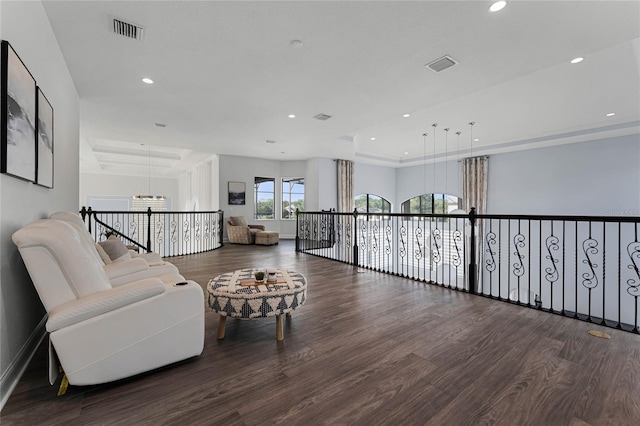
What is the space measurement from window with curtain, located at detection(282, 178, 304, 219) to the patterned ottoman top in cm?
848

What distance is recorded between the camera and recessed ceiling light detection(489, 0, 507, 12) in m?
2.56

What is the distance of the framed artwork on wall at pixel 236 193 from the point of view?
9977 mm

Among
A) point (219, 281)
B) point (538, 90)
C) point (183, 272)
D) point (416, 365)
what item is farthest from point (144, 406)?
point (538, 90)

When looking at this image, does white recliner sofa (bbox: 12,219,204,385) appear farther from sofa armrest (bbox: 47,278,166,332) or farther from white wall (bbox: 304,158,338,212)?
white wall (bbox: 304,158,338,212)

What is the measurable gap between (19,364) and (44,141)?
193cm

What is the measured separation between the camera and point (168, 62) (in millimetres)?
3666

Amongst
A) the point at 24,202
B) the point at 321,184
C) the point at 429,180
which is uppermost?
the point at 429,180

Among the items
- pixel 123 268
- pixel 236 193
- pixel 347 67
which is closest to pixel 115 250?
pixel 123 268

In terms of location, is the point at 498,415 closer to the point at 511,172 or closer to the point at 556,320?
the point at 556,320

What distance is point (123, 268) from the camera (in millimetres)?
2699

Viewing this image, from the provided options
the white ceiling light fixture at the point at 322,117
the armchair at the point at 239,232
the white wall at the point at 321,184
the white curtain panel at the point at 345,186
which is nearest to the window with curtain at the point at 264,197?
the armchair at the point at 239,232

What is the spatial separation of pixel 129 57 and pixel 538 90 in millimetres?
6345

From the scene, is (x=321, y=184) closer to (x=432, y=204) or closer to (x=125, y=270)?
(x=432, y=204)

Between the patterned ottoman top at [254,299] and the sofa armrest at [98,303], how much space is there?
1.92 feet
